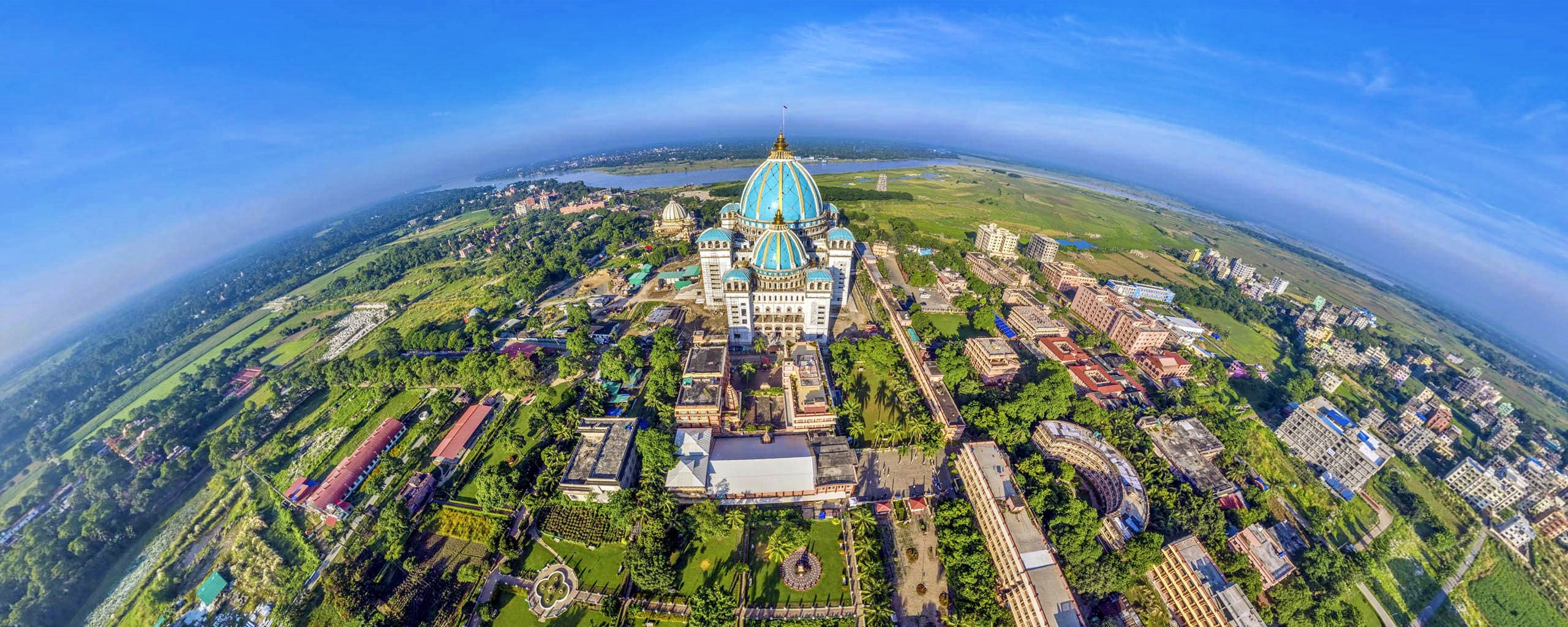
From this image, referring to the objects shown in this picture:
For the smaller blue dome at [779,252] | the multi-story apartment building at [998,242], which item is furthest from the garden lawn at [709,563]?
the multi-story apartment building at [998,242]

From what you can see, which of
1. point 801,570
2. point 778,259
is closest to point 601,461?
point 801,570

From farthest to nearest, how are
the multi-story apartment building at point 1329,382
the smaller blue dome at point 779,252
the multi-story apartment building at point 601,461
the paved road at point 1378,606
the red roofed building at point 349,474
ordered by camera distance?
the multi-story apartment building at point 1329,382 < the smaller blue dome at point 779,252 < the red roofed building at point 349,474 < the multi-story apartment building at point 601,461 < the paved road at point 1378,606

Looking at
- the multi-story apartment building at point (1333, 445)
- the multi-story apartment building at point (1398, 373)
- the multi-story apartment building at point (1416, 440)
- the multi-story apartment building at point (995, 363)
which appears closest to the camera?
the multi-story apartment building at point (1333, 445)

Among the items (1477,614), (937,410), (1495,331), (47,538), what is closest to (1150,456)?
(937,410)

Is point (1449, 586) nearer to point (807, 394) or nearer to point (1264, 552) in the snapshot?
point (1264, 552)

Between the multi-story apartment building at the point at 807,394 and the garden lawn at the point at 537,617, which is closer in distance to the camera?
the garden lawn at the point at 537,617

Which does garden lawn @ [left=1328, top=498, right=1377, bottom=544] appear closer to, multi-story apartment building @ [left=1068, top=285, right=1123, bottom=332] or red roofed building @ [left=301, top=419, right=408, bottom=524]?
multi-story apartment building @ [left=1068, top=285, right=1123, bottom=332]

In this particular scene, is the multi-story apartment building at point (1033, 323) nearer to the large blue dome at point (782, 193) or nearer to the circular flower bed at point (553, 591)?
the large blue dome at point (782, 193)
